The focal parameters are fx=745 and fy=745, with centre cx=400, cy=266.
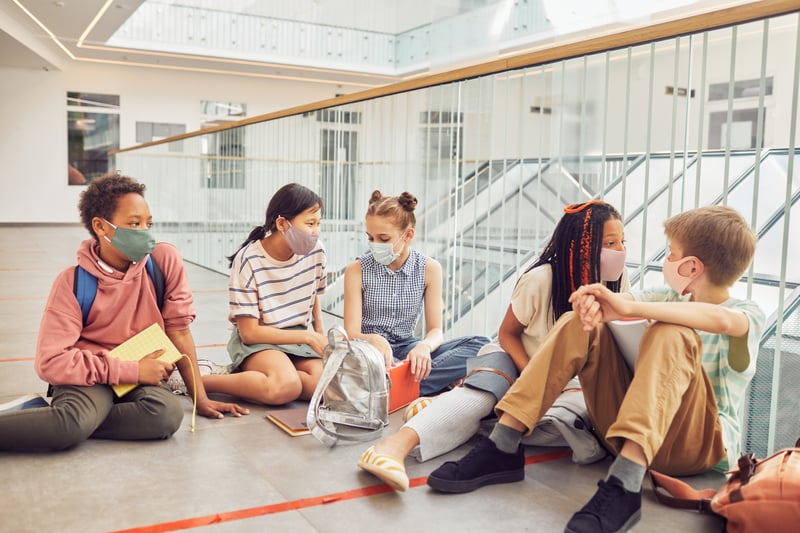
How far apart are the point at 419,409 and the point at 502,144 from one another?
5.03 ft

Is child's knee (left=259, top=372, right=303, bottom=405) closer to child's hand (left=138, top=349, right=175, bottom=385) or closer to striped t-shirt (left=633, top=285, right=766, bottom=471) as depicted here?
child's hand (left=138, top=349, right=175, bottom=385)

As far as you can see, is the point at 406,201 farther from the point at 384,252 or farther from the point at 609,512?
the point at 609,512

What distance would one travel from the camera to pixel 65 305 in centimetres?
225

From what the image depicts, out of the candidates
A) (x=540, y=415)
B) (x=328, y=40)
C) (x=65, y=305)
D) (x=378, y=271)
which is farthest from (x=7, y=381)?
(x=328, y=40)

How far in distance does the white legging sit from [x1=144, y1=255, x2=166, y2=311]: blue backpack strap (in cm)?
95

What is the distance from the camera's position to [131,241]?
230cm

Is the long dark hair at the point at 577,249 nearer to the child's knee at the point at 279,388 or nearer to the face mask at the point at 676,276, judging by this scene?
the face mask at the point at 676,276

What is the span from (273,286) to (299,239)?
21cm

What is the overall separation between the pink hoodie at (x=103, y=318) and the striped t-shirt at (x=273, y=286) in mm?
297

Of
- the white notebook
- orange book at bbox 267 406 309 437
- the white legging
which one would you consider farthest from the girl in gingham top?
the white notebook

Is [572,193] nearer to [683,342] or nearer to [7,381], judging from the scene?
[683,342]

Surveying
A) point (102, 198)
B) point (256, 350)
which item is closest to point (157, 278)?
point (102, 198)

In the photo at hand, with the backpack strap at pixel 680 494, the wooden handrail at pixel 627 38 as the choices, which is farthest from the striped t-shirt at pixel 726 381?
the wooden handrail at pixel 627 38

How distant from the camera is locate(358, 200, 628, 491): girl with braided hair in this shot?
2113mm
